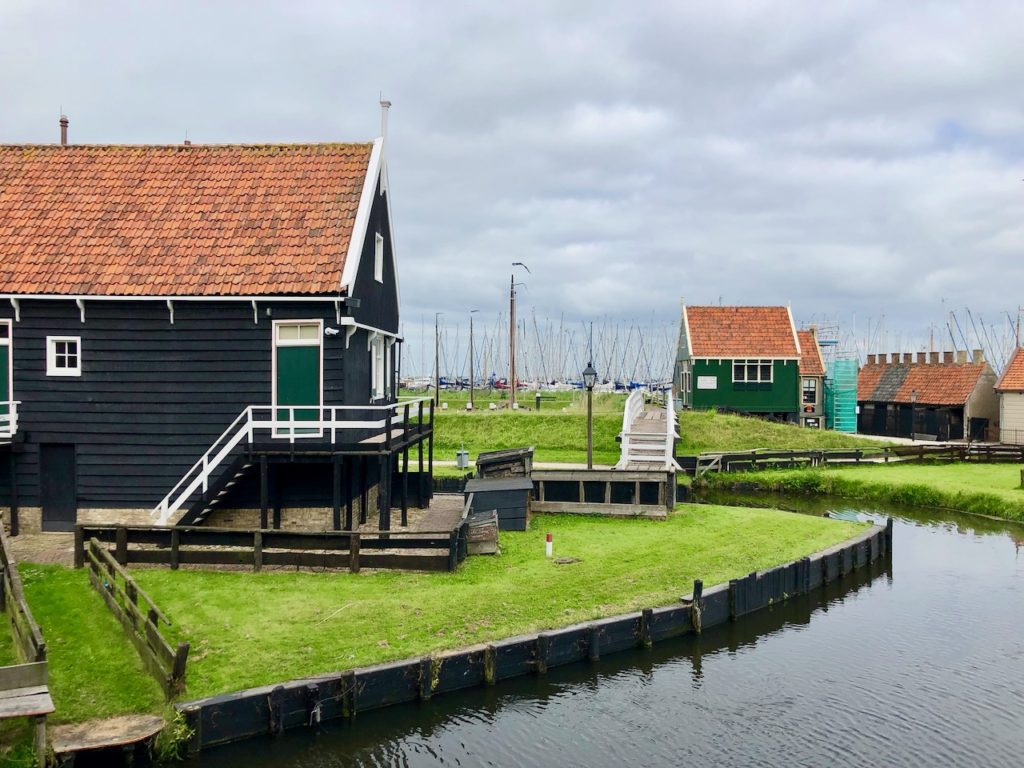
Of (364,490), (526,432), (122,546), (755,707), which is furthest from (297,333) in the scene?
(526,432)

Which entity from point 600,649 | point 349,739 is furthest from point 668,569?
point 349,739

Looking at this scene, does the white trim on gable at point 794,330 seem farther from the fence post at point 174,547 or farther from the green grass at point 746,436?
the fence post at point 174,547

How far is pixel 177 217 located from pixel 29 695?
48.9 ft

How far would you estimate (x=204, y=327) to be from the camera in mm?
21062

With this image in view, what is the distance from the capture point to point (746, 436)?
47.4 meters

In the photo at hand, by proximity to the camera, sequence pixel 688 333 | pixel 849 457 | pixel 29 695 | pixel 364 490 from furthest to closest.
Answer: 1. pixel 688 333
2. pixel 849 457
3. pixel 364 490
4. pixel 29 695

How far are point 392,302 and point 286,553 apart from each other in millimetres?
10787

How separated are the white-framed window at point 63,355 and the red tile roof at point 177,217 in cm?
126

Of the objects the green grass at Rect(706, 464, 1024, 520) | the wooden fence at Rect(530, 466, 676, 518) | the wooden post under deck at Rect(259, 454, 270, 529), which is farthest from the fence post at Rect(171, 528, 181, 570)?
the green grass at Rect(706, 464, 1024, 520)

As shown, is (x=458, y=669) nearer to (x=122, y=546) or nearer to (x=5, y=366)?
(x=122, y=546)

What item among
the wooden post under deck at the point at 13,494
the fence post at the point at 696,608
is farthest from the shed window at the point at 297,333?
the fence post at the point at 696,608

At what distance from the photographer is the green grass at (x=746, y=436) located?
46656mm

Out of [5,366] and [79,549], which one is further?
[5,366]

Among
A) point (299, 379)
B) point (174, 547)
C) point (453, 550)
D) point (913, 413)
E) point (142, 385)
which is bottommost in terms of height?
point (453, 550)
